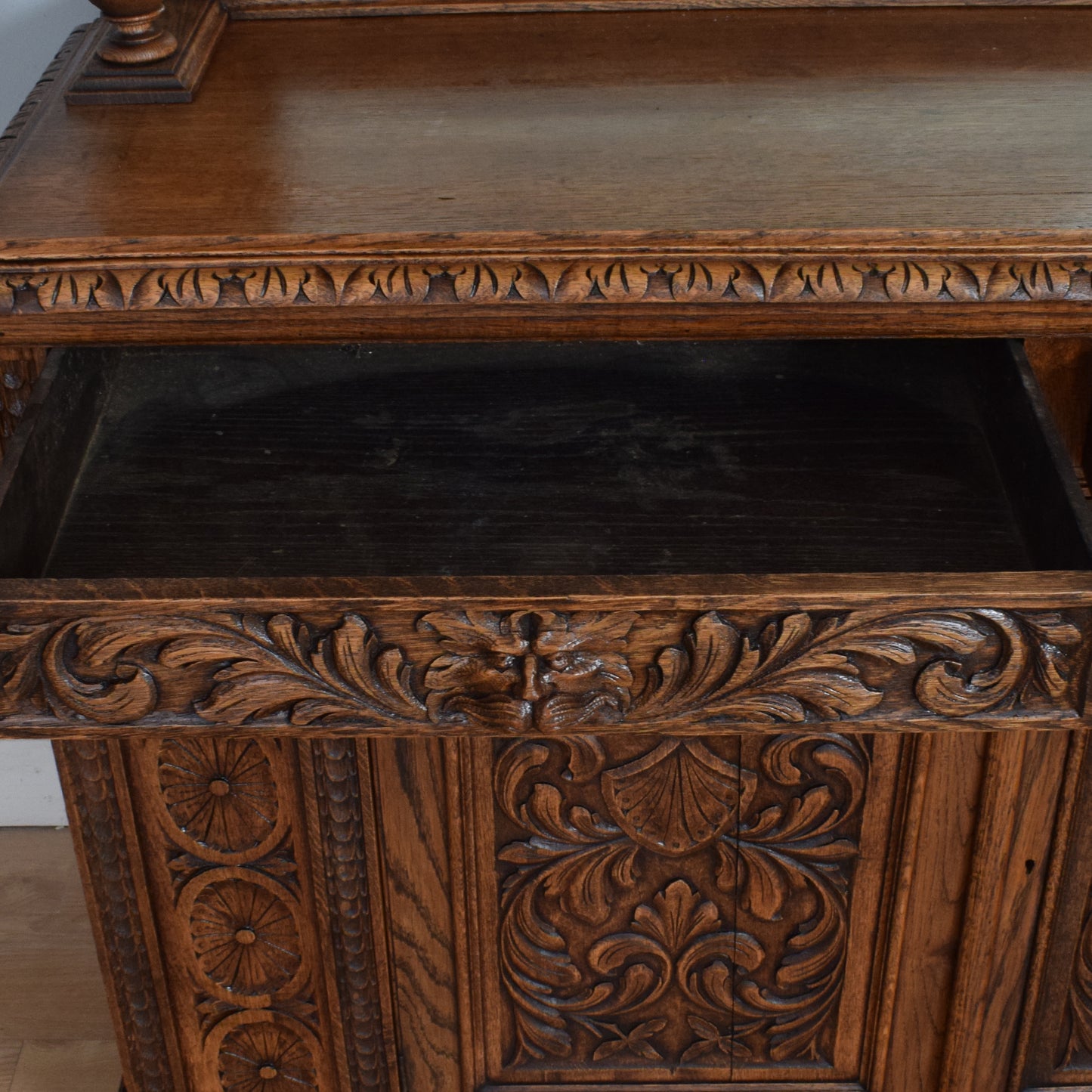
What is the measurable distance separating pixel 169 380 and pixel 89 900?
1.17ft

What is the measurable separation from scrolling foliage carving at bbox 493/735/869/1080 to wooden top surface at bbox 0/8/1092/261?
0.32m

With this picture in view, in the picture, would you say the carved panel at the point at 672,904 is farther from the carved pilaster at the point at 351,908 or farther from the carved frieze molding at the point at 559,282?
the carved frieze molding at the point at 559,282

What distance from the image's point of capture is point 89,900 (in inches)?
40.3

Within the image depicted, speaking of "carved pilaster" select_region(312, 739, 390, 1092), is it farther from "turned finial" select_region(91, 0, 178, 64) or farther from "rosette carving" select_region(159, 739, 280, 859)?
"turned finial" select_region(91, 0, 178, 64)

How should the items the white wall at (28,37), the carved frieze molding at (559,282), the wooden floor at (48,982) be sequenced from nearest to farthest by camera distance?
the carved frieze molding at (559,282) → the white wall at (28,37) → the wooden floor at (48,982)

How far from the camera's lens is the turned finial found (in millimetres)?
977

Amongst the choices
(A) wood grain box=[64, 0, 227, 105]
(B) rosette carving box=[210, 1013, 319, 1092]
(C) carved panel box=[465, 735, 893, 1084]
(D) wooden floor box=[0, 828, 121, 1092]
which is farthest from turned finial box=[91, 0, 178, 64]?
(D) wooden floor box=[0, 828, 121, 1092]

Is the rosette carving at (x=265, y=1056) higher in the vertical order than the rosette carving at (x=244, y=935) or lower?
lower

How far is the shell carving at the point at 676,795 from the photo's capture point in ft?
3.12

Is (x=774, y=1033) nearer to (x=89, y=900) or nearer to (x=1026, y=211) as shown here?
(x=89, y=900)

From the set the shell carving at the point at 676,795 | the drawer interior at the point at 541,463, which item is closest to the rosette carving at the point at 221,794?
the drawer interior at the point at 541,463

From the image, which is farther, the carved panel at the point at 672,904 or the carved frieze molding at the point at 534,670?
the carved panel at the point at 672,904

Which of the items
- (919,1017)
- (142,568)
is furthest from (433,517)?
(919,1017)

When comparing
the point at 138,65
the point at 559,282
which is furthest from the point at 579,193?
the point at 138,65
